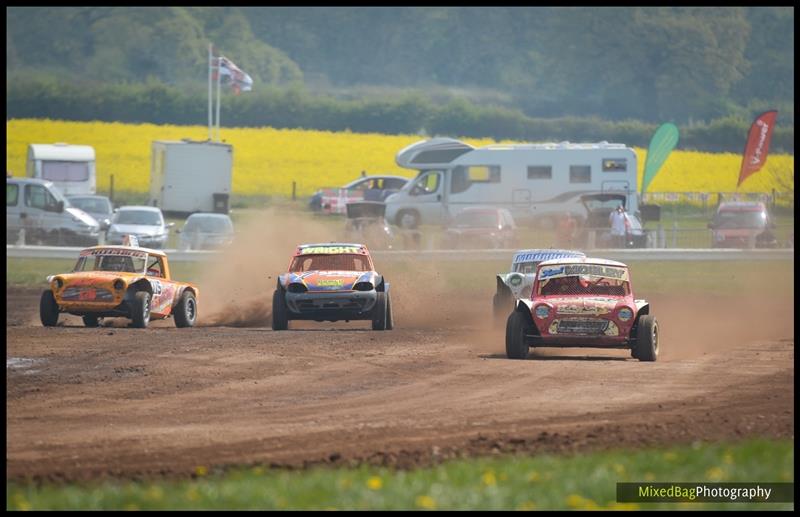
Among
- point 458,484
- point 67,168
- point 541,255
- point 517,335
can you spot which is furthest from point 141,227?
point 458,484

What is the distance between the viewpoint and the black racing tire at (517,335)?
18.8 metres

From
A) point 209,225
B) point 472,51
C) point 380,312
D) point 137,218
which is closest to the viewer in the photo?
point 380,312

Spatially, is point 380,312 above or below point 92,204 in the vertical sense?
below

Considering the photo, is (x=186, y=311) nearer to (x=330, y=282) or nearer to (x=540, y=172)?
(x=330, y=282)

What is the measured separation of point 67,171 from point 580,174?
2067 centimetres

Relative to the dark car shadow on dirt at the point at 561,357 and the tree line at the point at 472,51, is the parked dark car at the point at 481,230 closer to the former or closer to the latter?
the dark car shadow on dirt at the point at 561,357

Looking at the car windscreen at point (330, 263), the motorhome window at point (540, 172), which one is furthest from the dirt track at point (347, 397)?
the motorhome window at point (540, 172)

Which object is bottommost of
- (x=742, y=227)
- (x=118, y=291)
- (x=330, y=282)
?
(x=118, y=291)

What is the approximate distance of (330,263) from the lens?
24516 millimetres

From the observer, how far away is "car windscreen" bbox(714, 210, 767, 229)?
146 ft

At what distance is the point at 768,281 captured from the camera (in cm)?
3681

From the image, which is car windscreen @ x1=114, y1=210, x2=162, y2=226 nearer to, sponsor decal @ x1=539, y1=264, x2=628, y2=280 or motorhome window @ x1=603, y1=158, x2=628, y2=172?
motorhome window @ x1=603, y1=158, x2=628, y2=172

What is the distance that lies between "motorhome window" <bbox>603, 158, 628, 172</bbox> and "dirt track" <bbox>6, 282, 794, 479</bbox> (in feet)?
84.6

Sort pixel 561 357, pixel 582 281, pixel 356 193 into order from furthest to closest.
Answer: pixel 356 193
pixel 582 281
pixel 561 357
